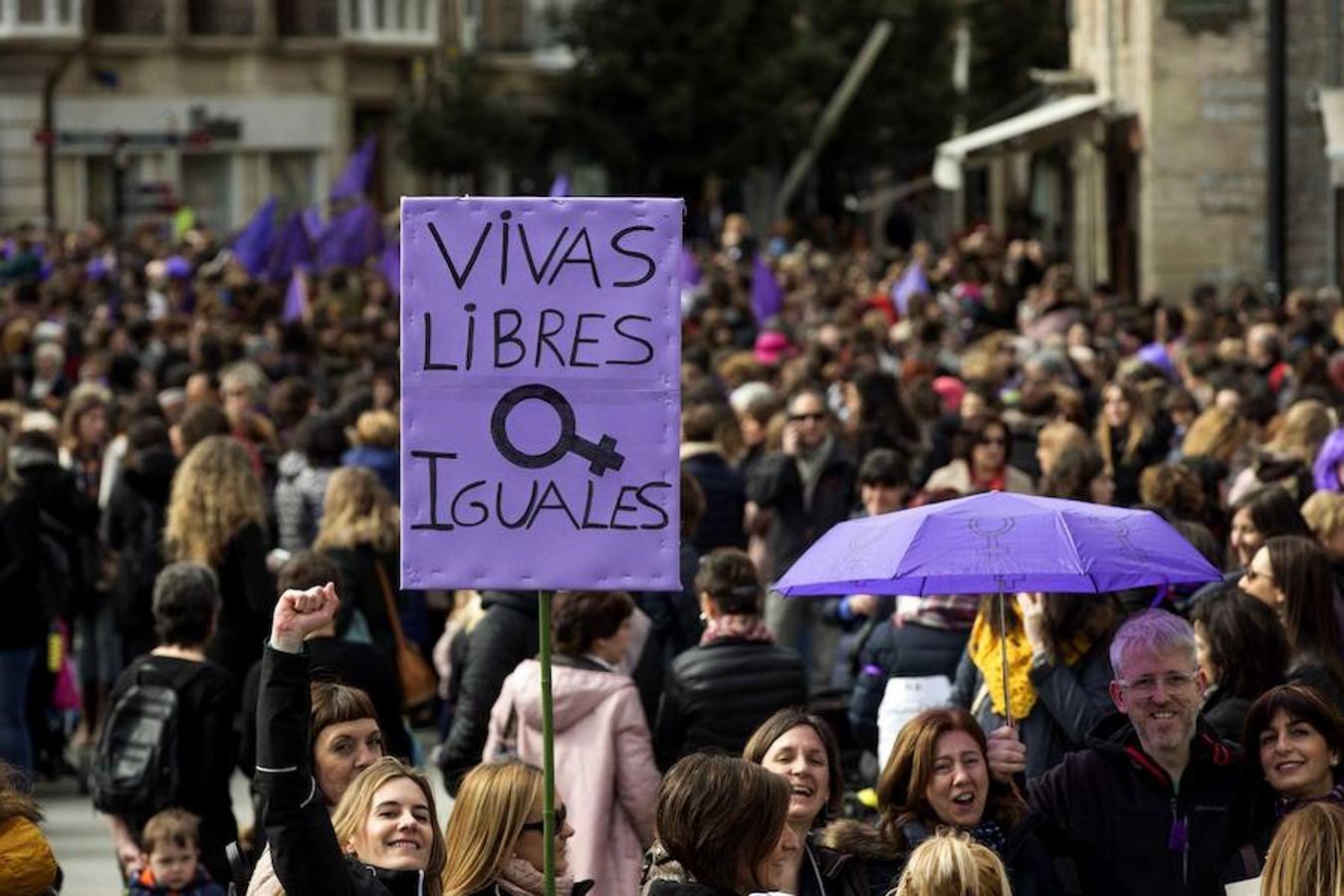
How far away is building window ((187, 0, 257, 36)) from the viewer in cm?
5025

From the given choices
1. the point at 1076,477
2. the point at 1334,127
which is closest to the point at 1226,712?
the point at 1076,477

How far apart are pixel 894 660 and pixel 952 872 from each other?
3.37 meters

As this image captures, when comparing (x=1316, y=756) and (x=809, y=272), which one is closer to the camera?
(x=1316, y=756)

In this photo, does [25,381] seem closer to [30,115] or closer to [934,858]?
[934,858]

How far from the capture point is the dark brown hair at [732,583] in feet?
28.5

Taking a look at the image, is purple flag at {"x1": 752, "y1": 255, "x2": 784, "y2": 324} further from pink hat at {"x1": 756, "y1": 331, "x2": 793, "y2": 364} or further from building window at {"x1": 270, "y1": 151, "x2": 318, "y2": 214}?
building window at {"x1": 270, "y1": 151, "x2": 318, "y2": 214}

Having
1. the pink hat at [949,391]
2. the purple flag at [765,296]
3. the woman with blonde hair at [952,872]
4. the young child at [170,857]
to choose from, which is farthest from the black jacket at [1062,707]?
the purple flag at [765,296]

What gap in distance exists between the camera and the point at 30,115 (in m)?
47.9

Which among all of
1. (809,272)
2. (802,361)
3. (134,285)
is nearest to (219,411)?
(802,361)

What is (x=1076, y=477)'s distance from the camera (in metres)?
10.8

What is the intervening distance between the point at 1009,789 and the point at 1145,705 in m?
0.36

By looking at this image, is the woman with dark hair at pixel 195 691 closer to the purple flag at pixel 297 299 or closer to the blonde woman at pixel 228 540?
the blonde woman at pixel 228 540

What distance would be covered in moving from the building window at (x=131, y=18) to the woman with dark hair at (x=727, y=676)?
42.3m

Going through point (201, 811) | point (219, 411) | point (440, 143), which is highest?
point (440, 143)
